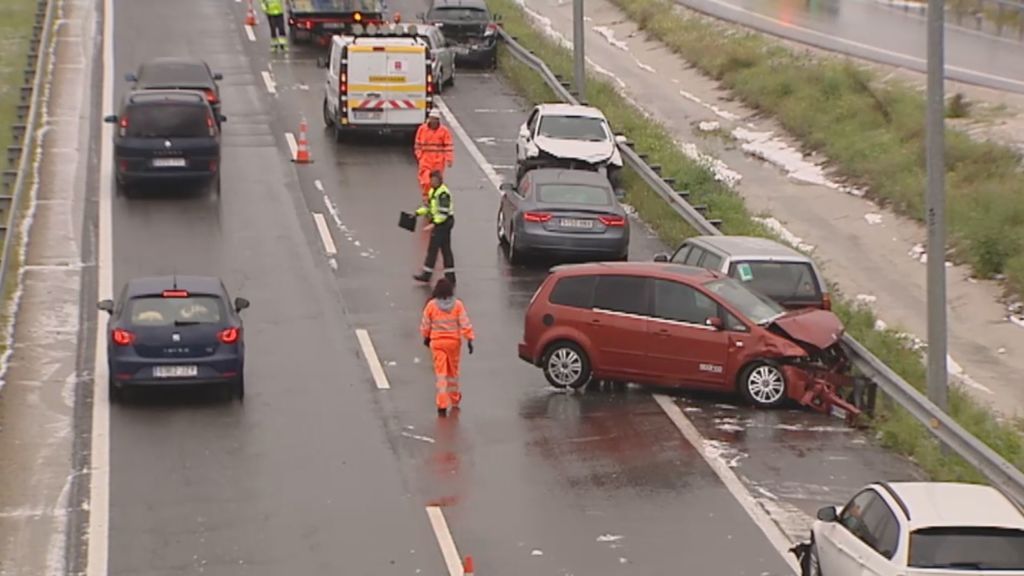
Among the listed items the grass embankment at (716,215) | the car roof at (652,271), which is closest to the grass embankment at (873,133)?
the grass embankment at (716,215)

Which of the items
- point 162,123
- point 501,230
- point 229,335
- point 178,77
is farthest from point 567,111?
A: point 229,335

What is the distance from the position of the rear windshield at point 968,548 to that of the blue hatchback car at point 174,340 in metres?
10.7

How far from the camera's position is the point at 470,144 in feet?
130

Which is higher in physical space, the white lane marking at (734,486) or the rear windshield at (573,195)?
the rear windshield at (573,195)

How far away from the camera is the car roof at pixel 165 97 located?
3389cm

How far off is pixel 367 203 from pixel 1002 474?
17.2 meters

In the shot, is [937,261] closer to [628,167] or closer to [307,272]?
[307,272]

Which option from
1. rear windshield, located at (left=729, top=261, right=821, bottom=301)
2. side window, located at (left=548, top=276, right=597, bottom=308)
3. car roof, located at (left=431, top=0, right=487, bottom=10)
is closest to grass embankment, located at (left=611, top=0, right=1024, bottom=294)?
car roof, located at (left=431, top=0, right=487, bottom=10)

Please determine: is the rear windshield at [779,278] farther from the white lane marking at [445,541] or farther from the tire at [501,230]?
the white lane marking at [445,541]

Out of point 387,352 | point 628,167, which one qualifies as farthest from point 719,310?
point 628,167

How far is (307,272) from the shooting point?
29.6m

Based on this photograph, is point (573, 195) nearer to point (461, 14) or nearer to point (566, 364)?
point (566, 364)

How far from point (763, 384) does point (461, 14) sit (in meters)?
27.6

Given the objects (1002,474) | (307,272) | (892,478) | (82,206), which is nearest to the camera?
(1002,474)
